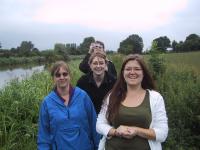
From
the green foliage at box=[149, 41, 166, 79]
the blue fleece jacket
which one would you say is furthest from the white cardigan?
the green foliage at box=[149, 41, 166, 79]

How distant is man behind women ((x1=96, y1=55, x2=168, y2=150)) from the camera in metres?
3.40

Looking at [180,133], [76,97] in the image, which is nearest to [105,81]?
[76,97]

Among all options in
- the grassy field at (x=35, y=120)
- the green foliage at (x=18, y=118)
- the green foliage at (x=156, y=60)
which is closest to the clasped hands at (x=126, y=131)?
the grassy field at (x=35, y=120)

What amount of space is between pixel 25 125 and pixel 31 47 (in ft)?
292

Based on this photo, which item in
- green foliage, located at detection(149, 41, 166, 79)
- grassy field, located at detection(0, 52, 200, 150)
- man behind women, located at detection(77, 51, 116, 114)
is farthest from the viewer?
green foliage, located at detection(149, 41, 166, 79)

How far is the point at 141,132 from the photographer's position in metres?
3.37

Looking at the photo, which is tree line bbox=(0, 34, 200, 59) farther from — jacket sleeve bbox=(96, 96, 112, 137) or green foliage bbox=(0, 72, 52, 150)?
jacket sleeve bbox=(96, 96, 112, 137)

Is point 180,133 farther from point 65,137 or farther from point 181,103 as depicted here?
point 65,137

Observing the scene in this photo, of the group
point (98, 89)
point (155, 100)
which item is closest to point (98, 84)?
point (98, 89)

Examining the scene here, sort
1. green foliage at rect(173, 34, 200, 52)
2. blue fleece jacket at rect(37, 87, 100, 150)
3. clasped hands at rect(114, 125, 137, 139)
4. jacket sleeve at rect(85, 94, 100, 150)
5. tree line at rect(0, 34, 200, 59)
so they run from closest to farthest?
clasped hands at rect(114, 125, 137, 139)
blue fleece jacket at rect(37, 87, 100, 150)
jacket sleeve at rect(85, 94, 100, 150)
tree line at rect(0, 34, 200, 59)
green foliage at rect(173, 34, 200, 52)

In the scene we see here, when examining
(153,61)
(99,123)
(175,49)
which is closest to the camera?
(99,123)

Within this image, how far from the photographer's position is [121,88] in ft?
12.1

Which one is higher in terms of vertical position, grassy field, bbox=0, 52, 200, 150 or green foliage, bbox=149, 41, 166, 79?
green foliage, bbox=149, 41, 166, 79

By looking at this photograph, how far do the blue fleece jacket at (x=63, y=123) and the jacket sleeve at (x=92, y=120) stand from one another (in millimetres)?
13
